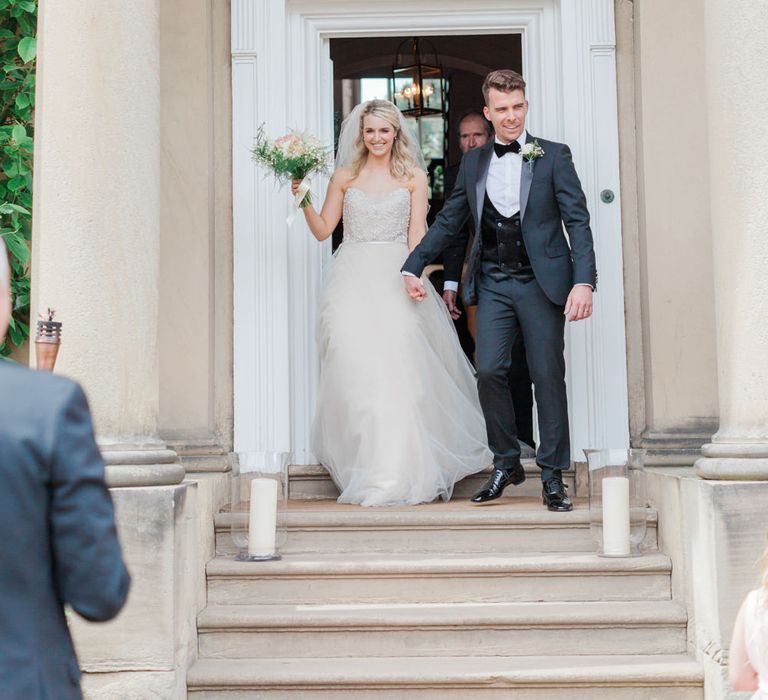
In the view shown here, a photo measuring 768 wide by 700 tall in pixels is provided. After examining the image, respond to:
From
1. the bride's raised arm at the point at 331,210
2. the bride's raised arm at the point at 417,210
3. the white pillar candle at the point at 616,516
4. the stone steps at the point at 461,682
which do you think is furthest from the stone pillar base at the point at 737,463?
the bride's raised arm at the point at 331,210

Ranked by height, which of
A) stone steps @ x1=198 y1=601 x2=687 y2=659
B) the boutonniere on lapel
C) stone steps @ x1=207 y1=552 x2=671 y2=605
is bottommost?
stone steps @ x1=198 y1=601 x2=687 y2=659

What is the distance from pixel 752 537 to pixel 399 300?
7.84ft

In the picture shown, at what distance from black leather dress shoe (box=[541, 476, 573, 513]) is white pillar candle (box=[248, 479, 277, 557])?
1.29 m

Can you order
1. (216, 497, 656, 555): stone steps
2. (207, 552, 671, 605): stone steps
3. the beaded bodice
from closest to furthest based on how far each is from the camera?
1. (207, 552, 671, 605): stone steps
2. (216, 497, 656, 555): stone steps
3. the beaded bodice

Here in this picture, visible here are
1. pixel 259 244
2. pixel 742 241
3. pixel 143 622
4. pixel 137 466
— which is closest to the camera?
pixel 143 622

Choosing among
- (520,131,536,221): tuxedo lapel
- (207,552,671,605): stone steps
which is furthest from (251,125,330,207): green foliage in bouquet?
(207,552,671,605): stone steps

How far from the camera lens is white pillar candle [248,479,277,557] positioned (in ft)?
16.9

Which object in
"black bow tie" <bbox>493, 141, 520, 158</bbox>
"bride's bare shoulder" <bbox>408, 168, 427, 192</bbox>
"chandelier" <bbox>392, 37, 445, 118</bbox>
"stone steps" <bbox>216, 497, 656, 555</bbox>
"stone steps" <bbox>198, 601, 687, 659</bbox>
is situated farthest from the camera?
"chandelier" <bbox>392, 37, 445, 118</bbox>

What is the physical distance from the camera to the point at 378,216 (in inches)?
254

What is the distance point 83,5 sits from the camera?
4.57 meters

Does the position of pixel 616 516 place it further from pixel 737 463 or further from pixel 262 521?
pixel 262 521

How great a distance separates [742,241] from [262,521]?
2.31 meters

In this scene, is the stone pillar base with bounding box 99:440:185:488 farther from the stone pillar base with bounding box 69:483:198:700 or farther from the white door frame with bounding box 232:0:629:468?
the white door frame with bounding box 232:0:629:468

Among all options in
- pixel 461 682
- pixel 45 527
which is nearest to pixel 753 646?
pixel 45 527
